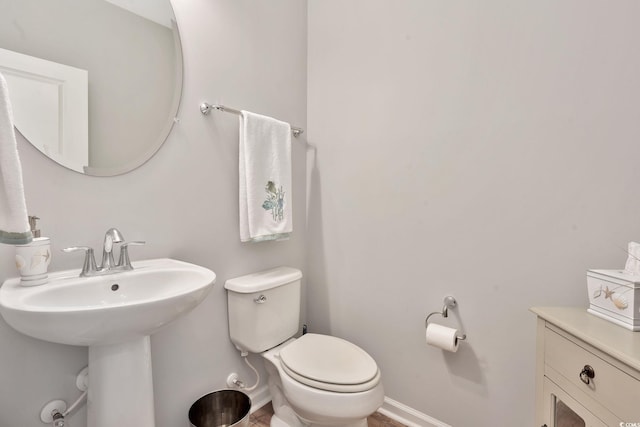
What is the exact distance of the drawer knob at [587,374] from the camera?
770mm

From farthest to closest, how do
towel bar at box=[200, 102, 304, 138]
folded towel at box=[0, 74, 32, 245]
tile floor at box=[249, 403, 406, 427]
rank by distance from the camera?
tile floor at box=[249, 403, 406, 427] < towel bar at box=[200, 102, 304, 138] < folded towel at box=[0, 74, 32, 245]

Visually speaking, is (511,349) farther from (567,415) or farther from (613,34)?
(613,34)

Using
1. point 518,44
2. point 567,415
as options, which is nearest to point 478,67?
point 518,44

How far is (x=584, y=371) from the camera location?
0.79m

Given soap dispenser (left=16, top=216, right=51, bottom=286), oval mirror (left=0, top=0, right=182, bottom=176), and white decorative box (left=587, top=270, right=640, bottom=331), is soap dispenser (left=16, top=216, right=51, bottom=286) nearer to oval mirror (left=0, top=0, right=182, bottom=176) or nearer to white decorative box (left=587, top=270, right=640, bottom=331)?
oval mirror (left=0, top=0, right=182, bottom=176)

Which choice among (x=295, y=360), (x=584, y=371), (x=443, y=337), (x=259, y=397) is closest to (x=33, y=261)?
(x=295, y=360)

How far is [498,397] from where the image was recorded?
121 cm

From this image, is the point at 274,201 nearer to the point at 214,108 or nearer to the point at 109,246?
the point at 214,108

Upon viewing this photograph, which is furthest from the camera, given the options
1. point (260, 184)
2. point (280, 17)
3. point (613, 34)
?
point (280, 17)

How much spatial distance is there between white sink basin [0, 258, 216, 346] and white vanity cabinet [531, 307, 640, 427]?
3.45 feet

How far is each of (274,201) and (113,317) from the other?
0.88 meters

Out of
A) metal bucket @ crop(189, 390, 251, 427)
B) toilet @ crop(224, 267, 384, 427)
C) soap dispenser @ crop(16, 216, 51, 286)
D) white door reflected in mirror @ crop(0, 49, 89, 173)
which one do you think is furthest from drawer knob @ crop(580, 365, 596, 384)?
white door reflected in mirror @ crop(0, 49, 89, 173)

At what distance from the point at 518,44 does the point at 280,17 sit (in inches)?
46.4

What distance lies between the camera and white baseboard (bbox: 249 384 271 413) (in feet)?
5.13
